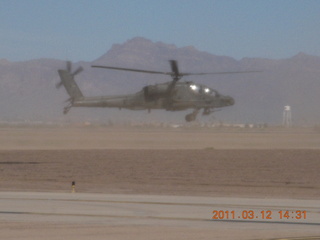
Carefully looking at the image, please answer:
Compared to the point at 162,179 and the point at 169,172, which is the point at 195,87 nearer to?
the point at 169,172

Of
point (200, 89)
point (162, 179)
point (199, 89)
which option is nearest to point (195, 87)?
point (199, 89)

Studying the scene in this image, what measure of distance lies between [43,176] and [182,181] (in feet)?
17.8

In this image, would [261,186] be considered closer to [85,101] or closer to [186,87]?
[186,87]

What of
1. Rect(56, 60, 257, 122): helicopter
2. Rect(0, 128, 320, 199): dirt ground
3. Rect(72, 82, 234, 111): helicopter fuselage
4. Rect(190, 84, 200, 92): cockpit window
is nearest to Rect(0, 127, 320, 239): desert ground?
Rect(0, 128, 320, 199): dirt ground

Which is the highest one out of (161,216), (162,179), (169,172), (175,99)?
(175,99)

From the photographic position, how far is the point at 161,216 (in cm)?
1838

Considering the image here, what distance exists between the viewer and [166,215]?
18.5 metres

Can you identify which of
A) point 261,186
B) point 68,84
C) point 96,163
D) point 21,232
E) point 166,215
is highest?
point 68,84

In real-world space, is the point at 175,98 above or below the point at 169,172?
above

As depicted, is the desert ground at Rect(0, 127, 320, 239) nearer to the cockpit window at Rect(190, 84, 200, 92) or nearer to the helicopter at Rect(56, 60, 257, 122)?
the helicopter at Rect(56, 60, 257, 122)

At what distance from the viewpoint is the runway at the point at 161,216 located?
53.3 feet

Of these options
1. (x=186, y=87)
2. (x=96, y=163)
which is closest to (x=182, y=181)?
(x=96, y=163)

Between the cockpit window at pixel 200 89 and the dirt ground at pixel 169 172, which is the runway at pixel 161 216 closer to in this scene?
the dirt ground at pixel 169 172

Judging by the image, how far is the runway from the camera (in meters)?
16.2
